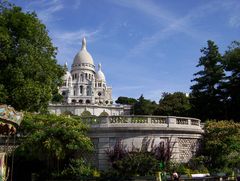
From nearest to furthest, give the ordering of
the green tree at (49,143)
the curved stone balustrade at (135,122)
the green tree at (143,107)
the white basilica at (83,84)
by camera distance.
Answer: the green tree at (49,143) → the curved stone balustrade at (135,122) → the green tree at (143,107) → the white basilica at (83,84)

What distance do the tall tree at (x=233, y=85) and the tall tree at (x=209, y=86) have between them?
3.46 ft

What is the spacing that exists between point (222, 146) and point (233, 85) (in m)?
17.3

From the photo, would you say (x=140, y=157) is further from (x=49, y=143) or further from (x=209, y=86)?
(x=209, y=86)

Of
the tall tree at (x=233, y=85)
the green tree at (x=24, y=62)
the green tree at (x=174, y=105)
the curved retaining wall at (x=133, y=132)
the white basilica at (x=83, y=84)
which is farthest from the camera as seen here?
the white basilica at (x=83, y=84)

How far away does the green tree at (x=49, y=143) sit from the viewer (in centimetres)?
2330

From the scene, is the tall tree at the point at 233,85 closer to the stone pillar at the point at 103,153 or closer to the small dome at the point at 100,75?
the stone pillar at the point at 103,153

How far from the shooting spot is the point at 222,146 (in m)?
27.0

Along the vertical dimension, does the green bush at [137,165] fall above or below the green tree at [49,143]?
below

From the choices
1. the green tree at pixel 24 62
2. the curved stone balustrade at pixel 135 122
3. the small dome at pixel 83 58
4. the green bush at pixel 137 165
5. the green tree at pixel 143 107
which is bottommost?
the green bush at pixel 137 165

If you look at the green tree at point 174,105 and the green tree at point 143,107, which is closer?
the green tree at point 174,105

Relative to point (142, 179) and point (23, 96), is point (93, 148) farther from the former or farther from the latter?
point (23, 96)

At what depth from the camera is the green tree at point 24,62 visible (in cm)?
2950

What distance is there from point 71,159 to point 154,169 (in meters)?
5.53

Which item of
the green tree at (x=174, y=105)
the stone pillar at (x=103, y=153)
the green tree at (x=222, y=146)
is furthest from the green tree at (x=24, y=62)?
the green tree at (x=174, y=105)
